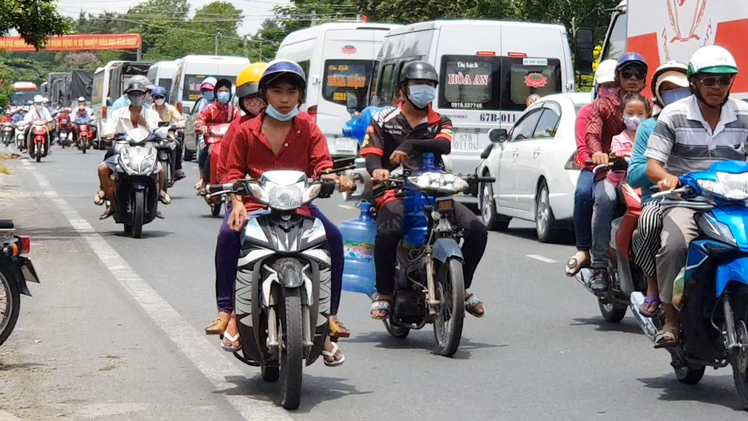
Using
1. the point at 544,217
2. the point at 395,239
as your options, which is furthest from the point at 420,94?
the point at 544,217

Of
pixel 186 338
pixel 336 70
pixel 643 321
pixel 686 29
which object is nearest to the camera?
pixel 643 321

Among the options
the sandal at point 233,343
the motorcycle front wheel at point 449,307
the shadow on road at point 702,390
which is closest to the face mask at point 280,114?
the sandal at point 233,343

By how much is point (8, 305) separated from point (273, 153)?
1.95 metres

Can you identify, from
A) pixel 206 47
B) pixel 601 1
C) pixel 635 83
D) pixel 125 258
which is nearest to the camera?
pixel 635 83

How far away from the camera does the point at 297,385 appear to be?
6.97m

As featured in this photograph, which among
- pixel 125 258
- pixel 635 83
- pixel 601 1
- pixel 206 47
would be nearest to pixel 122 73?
pixel 601 1

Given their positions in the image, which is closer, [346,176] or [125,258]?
[346,176]

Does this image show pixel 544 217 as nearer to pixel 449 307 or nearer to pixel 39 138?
pixel 449 307

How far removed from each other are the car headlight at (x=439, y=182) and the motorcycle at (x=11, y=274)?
2.27m

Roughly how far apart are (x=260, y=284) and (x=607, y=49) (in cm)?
1259

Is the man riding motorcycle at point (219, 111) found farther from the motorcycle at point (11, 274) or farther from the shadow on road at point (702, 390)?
the shadow on road at point (702, 390)

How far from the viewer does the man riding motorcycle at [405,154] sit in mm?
9047

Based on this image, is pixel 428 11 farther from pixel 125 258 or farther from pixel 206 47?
pixel 206 47

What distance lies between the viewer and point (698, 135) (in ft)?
24.9
